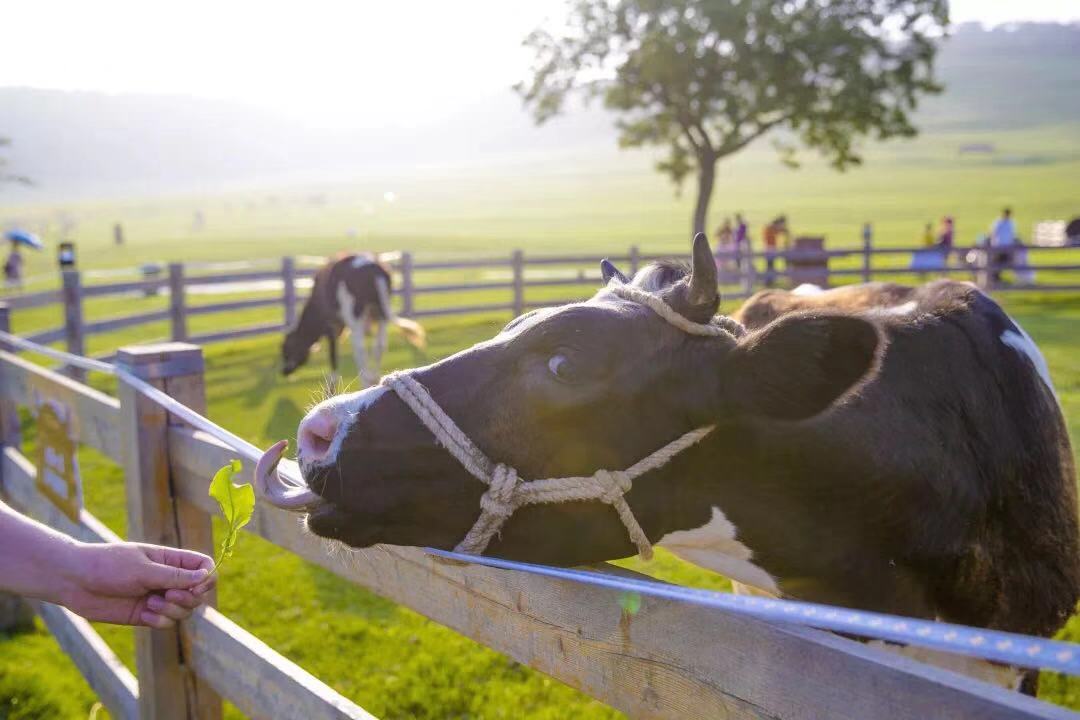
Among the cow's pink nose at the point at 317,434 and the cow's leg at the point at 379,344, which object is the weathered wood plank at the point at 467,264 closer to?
the cow's leg at the point at 379,344

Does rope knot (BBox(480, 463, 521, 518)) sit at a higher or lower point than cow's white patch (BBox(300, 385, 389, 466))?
lower

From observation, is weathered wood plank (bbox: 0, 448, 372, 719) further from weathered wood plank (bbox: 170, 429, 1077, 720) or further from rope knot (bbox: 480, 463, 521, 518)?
rope knot (bbox: 480, 463, 521, 518)

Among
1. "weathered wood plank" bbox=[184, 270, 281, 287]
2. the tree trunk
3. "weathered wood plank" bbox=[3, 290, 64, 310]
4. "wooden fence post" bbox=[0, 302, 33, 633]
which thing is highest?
the tree trunk

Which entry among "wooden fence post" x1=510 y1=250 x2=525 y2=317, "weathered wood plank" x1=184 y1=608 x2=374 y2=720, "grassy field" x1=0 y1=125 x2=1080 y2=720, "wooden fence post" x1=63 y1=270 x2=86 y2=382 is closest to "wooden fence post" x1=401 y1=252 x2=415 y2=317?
"grassy field" x1=0 y1=125 x2=1080 y2=720

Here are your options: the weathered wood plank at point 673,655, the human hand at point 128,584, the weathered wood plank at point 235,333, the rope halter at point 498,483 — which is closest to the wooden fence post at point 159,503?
the weathered wood plank at point 673,655

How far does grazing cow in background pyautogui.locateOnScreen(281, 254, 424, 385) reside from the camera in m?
12.3

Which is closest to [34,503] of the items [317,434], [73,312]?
[317,434]

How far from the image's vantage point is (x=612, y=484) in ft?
6.83

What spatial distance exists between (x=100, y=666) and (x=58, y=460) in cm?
85

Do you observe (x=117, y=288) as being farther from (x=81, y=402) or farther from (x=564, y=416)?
(x=564, y=416)

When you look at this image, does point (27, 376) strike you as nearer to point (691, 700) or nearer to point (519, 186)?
point (691, 700)

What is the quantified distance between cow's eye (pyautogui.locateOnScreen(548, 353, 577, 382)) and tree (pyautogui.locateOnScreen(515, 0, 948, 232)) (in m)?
21.4

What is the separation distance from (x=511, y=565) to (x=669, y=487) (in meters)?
0.58

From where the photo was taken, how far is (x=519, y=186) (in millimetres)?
145500
